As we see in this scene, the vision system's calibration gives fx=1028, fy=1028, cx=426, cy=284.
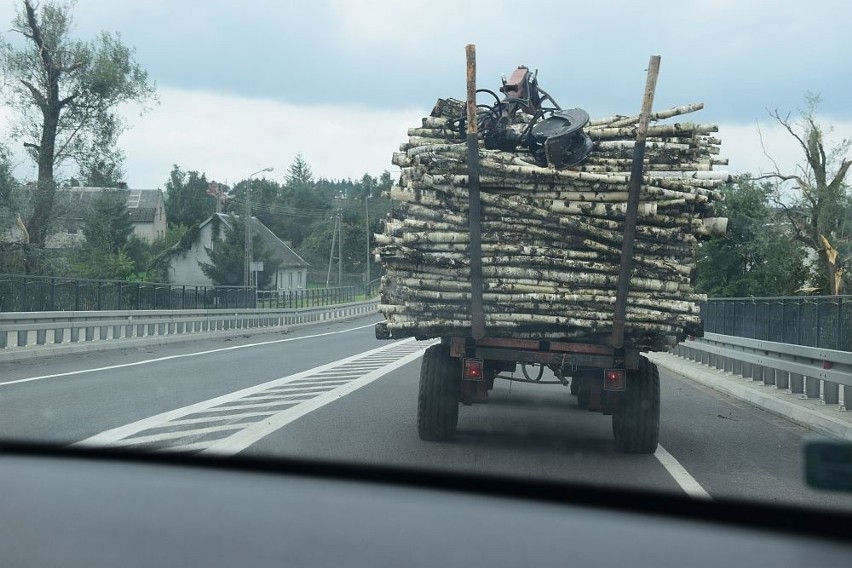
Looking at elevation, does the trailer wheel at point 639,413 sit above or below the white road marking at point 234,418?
above

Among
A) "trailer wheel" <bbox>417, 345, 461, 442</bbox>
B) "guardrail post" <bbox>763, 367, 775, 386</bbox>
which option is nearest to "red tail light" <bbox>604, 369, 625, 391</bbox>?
"trailer wheel" <bbox>417, 345, 461, 442</bbox>

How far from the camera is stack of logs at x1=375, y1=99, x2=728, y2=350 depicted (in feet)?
28.1

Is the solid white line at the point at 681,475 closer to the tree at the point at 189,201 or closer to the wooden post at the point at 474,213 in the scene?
the wooden post at the point at 474,213

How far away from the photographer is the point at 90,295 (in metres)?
26.4

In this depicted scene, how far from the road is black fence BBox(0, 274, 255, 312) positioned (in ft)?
15.7

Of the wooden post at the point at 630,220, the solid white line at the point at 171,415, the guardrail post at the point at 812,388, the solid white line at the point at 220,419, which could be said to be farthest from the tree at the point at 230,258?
the wooden post at the point at 630,220

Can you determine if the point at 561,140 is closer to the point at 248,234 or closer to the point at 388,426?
the point at 388,426

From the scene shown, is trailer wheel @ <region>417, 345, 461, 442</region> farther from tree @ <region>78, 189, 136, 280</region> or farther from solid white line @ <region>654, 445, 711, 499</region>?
tree @ <region>78, 189, 136, 280</region>

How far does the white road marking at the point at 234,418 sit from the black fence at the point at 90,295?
8.56 m

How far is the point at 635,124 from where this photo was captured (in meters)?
9.43

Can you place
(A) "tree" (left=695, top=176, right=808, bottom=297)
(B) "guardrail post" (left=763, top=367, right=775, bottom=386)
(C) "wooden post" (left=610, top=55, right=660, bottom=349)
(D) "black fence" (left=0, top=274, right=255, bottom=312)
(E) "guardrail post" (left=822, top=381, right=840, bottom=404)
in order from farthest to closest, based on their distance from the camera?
(A) "tree" (left=695, top=176, right=808, bottom=297)
(D) "black fence" (left=0, top=274, right=255, bottom=312)
(B) "guardrail post" (left=763, top=367, right=775, bottom=386)
(E) "guardrail post" (left=822, top=381, right=840, bottom=404)
(C) "wooden post" (left=610, top=55, right=660, bottom=349)

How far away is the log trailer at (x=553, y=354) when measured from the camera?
333 inches

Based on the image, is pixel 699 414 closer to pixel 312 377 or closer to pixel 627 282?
pixel 627 282

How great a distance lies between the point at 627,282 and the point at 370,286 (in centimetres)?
Result: 9310
